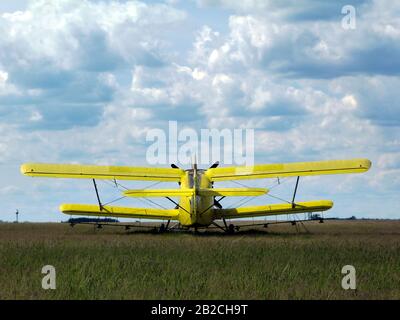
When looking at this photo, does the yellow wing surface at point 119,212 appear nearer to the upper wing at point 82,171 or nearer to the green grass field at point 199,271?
the upper wing at point 82,171

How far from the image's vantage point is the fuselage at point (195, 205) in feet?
95.2

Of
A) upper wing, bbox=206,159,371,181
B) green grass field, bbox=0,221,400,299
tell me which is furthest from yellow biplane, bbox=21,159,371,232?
green grass field, bbox=0,221,400,299

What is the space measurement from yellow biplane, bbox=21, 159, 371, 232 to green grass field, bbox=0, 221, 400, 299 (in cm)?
712

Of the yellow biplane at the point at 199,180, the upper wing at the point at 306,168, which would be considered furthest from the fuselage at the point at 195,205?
the upper wing at the point at 306,168

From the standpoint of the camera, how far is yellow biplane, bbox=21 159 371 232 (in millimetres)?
29359

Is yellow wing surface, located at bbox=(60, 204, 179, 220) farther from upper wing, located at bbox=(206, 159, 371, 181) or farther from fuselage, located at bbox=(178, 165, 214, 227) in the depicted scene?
upper wing, located at bbox=(206, 159, 371, 181)

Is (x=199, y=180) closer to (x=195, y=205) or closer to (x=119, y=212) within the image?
(x=195, y=205)

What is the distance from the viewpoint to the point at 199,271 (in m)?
16.1

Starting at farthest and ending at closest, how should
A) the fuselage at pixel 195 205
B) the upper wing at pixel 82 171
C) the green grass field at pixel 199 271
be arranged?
→ the upper wing at pixel 82 171, the fuselage at pixel 195 205, the green grass field at pixel 199 271

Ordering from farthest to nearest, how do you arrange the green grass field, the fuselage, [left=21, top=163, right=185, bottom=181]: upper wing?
[left=21, top=163, right=185, bottom=181]: upper wing
the fuselage
the green grass field

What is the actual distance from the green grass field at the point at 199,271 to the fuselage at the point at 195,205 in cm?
670

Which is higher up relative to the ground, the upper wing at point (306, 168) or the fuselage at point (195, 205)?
the upper wing at point (306, 168)

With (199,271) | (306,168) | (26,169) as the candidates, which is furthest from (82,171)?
(199,271)
